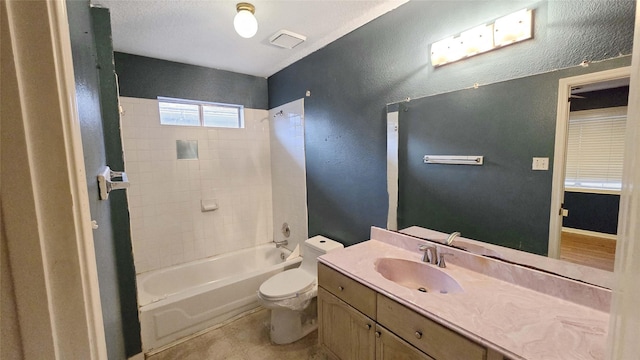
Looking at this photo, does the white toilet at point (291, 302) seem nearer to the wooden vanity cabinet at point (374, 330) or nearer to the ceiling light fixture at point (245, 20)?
the wooden vanity cabinet at point (374, 330)

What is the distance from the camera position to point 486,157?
136cm

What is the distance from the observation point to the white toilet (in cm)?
192

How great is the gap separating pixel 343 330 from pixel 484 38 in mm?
1795

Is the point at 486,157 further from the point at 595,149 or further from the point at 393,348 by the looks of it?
the point at 393,348

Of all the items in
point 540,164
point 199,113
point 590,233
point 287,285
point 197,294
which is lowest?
point 197,294

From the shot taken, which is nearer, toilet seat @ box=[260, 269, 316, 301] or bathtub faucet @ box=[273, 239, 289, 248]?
toilet seat @ box=[260, 269, 316, 301]

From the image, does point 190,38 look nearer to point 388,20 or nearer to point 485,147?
point 388,20

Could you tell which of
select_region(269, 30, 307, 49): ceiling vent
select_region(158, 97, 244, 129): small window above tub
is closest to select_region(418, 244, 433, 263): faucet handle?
select_region(269, 30, 307, 49): ceiling vent

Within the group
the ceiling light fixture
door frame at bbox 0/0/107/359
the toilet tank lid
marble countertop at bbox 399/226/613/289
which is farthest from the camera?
the toilet tank lid

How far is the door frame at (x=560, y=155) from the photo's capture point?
1098 mm

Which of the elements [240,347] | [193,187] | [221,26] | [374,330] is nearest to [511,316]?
[374,330]

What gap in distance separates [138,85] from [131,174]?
0.90 metres

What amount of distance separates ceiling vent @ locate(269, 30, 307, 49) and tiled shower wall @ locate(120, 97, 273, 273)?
43.5 inches

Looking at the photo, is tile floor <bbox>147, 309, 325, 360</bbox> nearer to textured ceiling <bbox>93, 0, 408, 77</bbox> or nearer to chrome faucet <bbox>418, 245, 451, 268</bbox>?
chrome faucet <bbox>418, 245, 451, 268</bbox>
